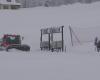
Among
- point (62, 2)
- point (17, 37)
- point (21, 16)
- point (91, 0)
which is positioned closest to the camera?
point (17, 37)

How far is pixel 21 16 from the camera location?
5581 centimetres

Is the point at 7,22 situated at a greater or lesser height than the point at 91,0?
A: lesser

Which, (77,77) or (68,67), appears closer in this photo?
(77,77)

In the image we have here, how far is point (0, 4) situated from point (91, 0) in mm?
21136

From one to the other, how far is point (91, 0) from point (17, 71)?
203 ft

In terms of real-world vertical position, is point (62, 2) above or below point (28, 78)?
above

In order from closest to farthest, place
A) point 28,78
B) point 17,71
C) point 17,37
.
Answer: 1. point 28,78
2. point 17,71
3. point 17,37

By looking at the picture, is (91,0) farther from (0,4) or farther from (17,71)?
(17,71)

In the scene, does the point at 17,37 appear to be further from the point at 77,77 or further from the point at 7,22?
the point at 7,22

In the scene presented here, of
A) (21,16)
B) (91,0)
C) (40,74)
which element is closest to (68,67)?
(40,74)

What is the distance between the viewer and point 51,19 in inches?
2013

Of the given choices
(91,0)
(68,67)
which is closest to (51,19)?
(91,0)

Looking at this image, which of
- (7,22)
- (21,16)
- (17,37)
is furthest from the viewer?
(21,16)

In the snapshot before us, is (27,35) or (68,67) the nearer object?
(68,67)
